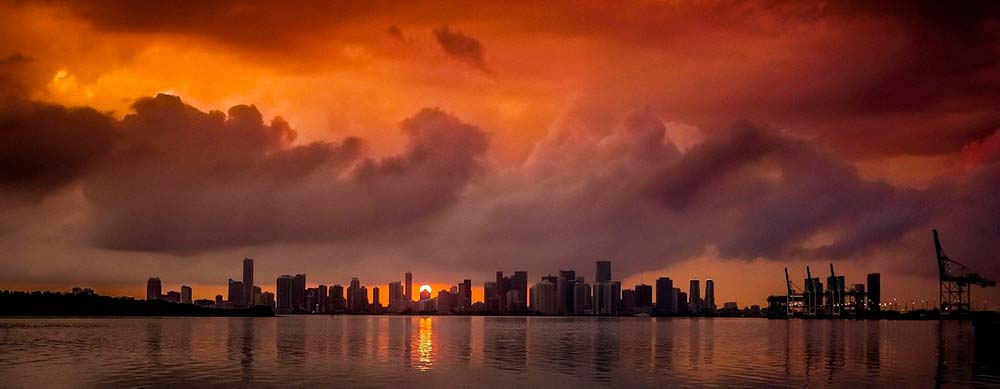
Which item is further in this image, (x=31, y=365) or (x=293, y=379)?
(x=31, y=365)

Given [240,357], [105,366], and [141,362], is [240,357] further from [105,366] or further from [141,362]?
[105,366]

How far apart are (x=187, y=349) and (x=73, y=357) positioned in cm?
1835

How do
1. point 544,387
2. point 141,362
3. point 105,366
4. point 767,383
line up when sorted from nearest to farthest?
1. point 544,387
2. point 767,383
3. point 105,366
4. point 141,362

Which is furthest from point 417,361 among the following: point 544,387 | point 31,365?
point 31,365

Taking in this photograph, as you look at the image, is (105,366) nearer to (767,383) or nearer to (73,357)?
(73,357)

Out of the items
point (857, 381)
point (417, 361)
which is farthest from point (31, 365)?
point (857, 381)

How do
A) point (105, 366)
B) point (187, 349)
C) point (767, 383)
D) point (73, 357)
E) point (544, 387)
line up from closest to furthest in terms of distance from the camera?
A: point (544, 387) → point (767, 383) → point (105, 366) → point (73, 357) → point (187, 349)

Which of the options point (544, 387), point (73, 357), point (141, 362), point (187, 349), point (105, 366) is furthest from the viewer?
point (187, 349)

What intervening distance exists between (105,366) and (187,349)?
96.5 feet

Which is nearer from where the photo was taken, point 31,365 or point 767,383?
point 767,383

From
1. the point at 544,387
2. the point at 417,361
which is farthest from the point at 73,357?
the point at 544,387

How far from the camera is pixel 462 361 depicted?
284ft

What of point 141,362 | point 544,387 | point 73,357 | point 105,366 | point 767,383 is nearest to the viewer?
point 544,387

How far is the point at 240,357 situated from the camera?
92.1 metres
